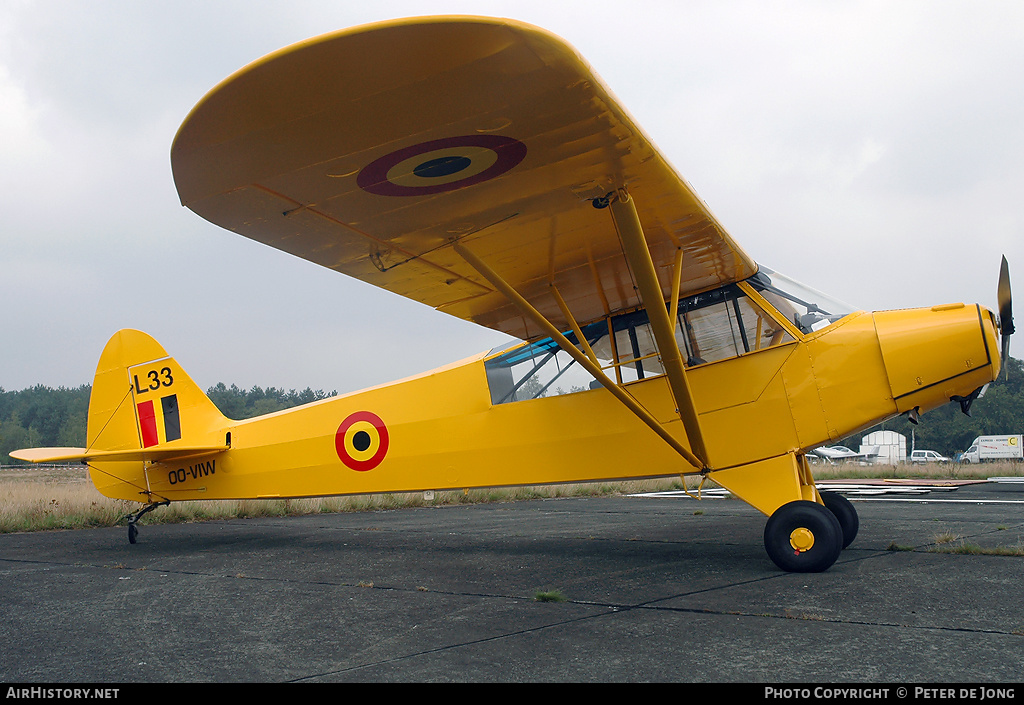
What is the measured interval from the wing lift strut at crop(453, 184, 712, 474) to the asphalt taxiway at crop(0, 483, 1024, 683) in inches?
41.4

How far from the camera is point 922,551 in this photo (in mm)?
6008

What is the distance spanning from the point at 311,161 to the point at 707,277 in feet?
12.8

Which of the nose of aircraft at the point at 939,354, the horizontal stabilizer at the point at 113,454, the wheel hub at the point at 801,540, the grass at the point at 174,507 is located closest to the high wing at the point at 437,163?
the nose of aircraft at the point at 939,354

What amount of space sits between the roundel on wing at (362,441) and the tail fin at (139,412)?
1890mm

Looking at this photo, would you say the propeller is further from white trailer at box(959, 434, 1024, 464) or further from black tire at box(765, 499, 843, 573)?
white trailer at box(959, 434, 1024, 464)

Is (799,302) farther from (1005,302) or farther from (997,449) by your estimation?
(997,449)

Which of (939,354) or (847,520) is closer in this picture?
(939,354)

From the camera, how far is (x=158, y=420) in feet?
Answer: 29.3

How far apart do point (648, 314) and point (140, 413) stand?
23.7 ft

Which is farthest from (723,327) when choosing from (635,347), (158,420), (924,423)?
(924,423)

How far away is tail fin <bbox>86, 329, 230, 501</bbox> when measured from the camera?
8781mm

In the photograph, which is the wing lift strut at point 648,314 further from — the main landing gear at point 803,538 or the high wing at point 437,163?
the main landing gear at point 803,538

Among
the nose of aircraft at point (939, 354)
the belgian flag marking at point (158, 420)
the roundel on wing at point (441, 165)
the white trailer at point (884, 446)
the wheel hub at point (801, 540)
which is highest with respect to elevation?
the roundel on wing at point (441, 165)

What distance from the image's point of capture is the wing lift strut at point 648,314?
450 cm
